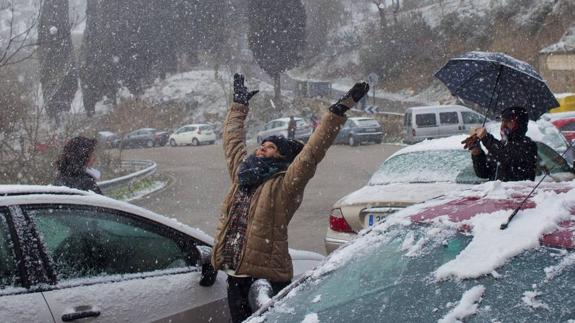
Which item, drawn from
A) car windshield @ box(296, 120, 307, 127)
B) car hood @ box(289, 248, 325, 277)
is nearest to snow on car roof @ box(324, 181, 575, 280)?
car hood @ box(289, 248, 325, 277)

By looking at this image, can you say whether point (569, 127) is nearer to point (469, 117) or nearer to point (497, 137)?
point (497, 137)

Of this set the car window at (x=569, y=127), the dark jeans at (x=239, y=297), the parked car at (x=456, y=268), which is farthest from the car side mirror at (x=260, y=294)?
the car window at (x=569, y=127)

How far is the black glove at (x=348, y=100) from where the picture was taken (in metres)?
3.77

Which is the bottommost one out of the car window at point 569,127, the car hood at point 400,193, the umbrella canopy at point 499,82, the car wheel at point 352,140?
the car wheel at point 352,140

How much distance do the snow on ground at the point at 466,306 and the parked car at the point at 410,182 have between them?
12.9 ft

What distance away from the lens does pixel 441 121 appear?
27547mm

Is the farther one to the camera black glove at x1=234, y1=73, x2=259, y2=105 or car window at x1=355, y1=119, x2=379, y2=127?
car window at x1=355, y1=119, x2=379, y2=127

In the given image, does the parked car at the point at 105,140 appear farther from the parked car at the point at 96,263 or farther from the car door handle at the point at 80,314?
the car door handle at the point at 80,314

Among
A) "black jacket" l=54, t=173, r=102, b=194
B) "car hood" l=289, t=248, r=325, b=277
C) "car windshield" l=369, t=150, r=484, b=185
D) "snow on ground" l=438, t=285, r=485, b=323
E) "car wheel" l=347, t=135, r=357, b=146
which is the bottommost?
"car wheel" l=347, t=135, r=357, b=146

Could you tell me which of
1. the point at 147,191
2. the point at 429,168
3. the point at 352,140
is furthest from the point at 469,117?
the point at 429,168

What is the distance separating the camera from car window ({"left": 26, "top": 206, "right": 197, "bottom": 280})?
3.53 m

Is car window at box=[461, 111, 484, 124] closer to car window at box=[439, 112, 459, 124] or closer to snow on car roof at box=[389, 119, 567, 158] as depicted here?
car window at box=[439, 112, 459, 124]

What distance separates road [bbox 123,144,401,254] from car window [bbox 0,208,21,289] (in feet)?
21.6

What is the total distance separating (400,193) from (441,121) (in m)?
21.6
